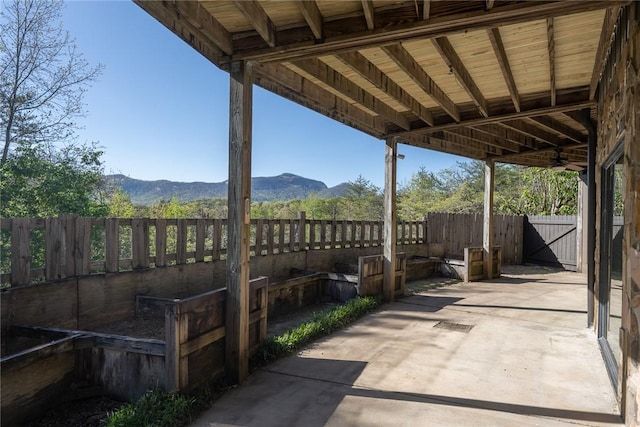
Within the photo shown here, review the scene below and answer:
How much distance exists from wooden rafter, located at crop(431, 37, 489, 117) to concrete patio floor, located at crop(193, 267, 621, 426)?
9.08 feet

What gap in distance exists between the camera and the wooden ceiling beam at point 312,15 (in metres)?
2.48

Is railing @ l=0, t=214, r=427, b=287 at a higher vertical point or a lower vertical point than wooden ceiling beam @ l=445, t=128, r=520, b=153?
lower

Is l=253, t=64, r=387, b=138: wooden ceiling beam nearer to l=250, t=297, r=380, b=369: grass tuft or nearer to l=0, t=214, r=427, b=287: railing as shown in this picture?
l=0, t=214, r=427, b=287: railing

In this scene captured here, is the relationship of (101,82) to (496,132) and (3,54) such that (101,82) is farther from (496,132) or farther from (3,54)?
(496,132)

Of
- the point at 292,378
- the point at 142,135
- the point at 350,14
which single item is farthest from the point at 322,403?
the point at 142,135

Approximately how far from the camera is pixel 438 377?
3.24 meters

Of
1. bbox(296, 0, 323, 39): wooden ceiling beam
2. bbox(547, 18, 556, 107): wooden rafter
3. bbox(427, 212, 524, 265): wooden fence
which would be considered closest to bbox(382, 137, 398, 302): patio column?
bbox(547, 18, 556, 107): wooden rafter

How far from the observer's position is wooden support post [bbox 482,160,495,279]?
8.38m

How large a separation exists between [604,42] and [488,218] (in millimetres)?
5605

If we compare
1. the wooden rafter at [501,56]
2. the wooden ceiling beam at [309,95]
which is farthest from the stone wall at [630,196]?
the wooden ceiling beam at [309,95]

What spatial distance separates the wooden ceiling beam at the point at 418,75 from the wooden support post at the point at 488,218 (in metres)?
3.56

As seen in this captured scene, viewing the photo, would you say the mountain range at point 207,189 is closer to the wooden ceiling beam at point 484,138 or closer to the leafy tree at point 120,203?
the leafy tree at point 120,203

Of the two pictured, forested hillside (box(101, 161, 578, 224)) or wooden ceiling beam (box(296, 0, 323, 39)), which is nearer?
wooden ceiling beam (box(296, 0, 323, 39))

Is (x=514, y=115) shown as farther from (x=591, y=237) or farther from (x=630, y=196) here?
(x=630, y=196)
